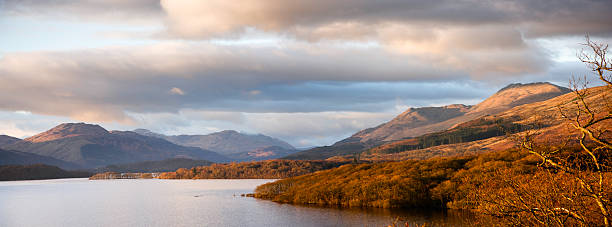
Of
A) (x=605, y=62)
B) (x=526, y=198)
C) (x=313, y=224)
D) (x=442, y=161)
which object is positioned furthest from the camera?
(x=442, y=161)

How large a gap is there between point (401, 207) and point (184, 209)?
170 ft

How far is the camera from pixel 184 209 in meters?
110

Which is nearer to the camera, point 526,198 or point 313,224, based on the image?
point 526,198

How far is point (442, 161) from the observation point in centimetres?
10331

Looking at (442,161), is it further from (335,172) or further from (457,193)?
(335,172)

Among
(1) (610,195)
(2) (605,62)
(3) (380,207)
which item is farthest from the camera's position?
(3) (380,207)

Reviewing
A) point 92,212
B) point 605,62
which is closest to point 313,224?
point 605,62

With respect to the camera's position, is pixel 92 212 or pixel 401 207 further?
pixel 92 212

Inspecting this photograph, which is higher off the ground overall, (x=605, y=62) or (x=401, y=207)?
(x=605, y=62)

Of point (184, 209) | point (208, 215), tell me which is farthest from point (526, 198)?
point (184, 209)

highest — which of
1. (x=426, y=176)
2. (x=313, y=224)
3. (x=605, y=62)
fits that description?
(x=605, y=62)

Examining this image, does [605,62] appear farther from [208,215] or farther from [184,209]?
[184,209]

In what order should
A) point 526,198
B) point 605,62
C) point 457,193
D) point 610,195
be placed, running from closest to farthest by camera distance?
point 605,62 < point 610,195 < point 526,198 < point 457,193

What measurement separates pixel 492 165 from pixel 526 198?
55270mm
